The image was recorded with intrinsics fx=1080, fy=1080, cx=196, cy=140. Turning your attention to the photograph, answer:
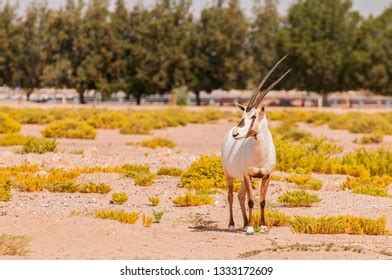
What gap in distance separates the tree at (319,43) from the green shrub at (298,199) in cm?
6872

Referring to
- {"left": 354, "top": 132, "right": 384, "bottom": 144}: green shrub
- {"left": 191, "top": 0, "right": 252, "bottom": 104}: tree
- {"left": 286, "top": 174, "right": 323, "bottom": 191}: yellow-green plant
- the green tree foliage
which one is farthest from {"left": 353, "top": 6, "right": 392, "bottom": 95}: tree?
{"left": 286, "top": 174, "right": 323, "bottom": 191}: yellow-green plant

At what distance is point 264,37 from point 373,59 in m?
13.5

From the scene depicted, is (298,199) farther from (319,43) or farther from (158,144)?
(319,43)

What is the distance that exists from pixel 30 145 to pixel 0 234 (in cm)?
1859

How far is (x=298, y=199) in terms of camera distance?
20125 mm

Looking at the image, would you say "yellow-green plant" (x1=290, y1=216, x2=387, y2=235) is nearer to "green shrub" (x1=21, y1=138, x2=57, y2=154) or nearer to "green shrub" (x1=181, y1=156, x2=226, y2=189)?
"green shrub" (x1=181, y1=156, x2=226, y2=189)

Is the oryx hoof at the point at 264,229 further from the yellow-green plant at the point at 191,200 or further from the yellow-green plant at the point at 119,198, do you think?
the yellow-green plant at the point at 119,198

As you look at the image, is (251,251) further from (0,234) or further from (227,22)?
(227,22)

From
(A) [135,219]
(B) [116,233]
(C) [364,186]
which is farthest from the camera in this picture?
(C) [364,186]

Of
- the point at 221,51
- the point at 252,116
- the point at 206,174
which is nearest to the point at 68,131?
the point at 206,174

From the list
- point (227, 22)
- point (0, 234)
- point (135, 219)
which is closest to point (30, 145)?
point (135, 219)

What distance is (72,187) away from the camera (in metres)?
22.1

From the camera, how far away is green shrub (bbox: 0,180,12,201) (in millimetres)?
19922

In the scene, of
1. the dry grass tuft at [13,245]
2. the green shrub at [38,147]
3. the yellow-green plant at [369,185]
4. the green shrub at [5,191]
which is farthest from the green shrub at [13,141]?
the dry grass tuft at [13,245]
